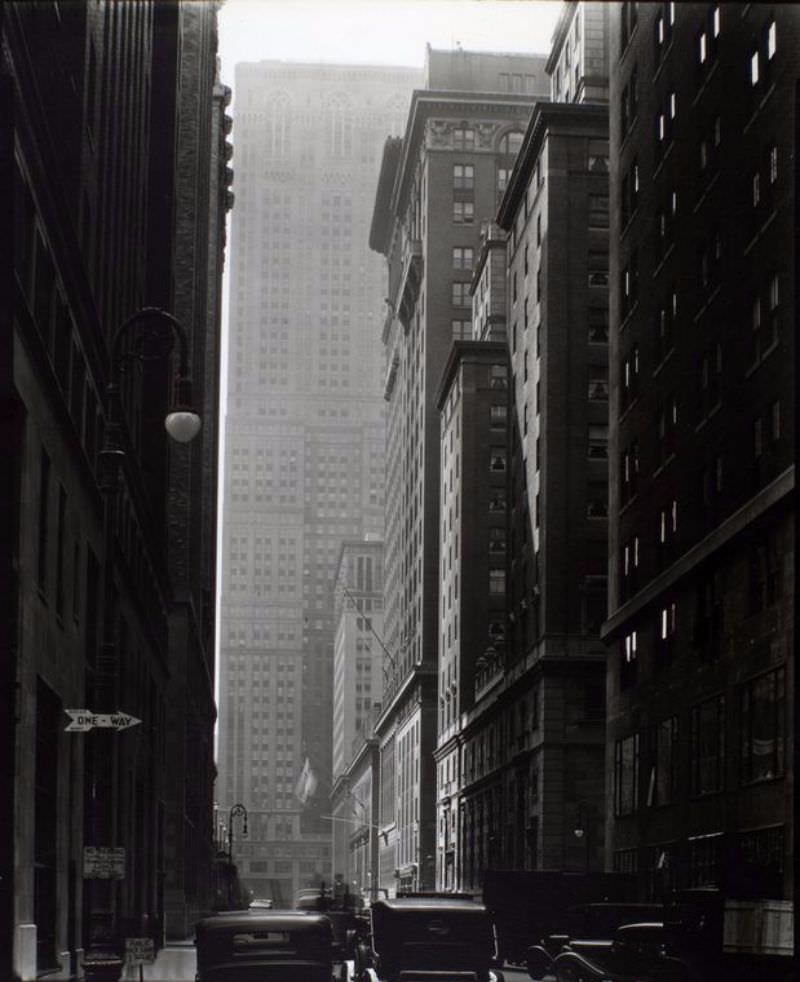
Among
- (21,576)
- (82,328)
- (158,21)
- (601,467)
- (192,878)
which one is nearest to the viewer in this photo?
(21,576)

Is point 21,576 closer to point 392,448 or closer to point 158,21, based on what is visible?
point 158,21

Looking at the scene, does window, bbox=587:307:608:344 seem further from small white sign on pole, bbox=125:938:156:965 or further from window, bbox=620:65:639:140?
small white sign on pole, bbox=125:938:156:965

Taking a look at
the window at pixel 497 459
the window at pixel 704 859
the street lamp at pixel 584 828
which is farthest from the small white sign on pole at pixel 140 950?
the window at pixel 497 459

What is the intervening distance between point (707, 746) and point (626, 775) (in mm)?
12913

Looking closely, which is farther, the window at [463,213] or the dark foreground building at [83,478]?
the window at [463,213]

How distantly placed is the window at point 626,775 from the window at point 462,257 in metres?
88.5

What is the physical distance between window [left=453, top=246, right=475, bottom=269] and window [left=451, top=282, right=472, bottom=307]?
1599 mm

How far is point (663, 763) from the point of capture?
207 ft

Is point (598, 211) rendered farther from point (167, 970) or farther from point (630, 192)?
point (167, 970)

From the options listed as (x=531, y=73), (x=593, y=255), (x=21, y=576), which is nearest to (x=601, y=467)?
(x=593, y=255)

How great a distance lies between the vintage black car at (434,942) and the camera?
2703cm

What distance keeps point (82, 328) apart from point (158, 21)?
40487 mm

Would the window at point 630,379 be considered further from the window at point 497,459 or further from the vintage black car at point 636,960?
the window at point 497,459

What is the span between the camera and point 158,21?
261ft
